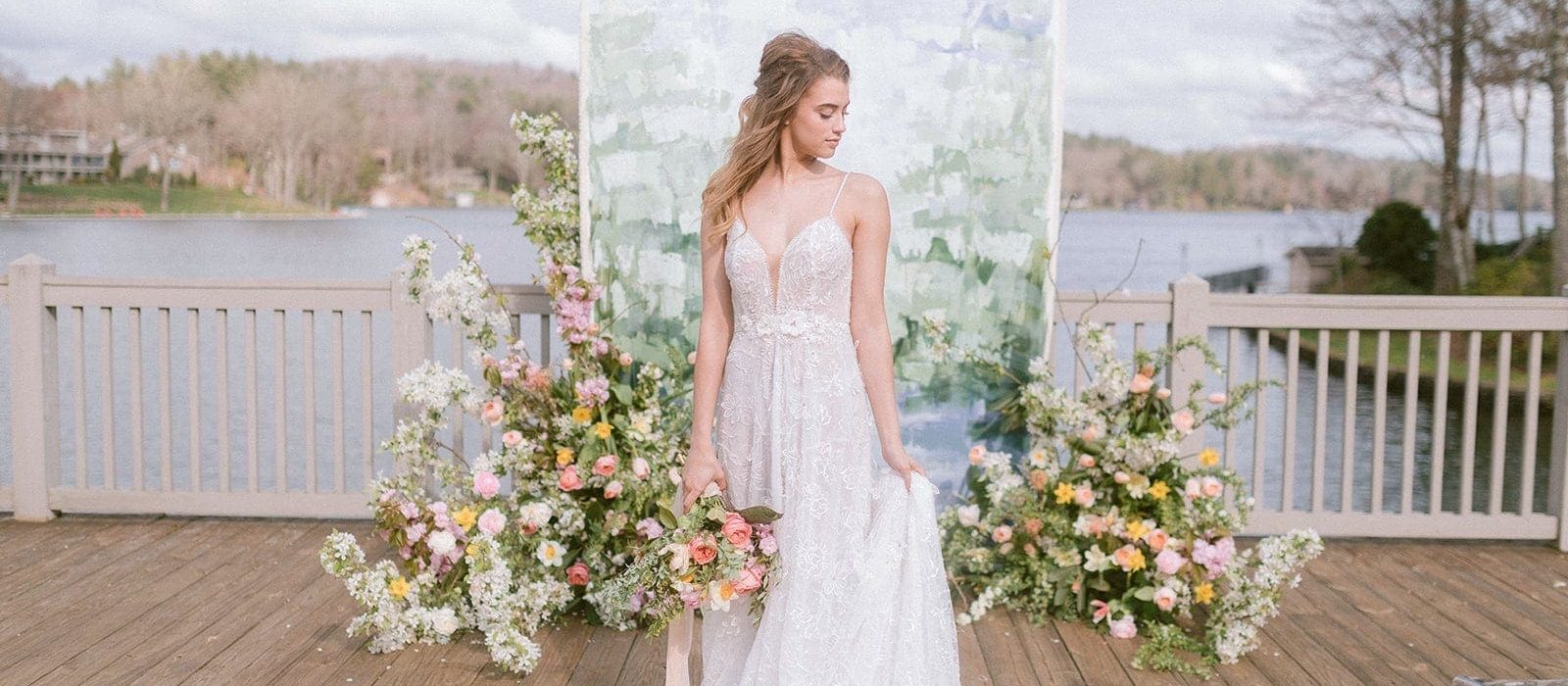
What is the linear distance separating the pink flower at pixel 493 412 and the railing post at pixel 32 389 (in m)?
A: 2.12

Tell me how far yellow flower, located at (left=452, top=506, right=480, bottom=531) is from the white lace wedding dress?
118cm

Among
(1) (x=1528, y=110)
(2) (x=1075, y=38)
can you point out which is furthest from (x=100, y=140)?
(2) (x=1075, y=38)

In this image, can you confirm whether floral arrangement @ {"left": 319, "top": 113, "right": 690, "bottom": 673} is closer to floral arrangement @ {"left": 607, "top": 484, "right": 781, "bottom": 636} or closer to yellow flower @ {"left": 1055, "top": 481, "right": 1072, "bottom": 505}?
floral arrangement @ {"left": 607, "top": 484, "right": 781, "bottom": 636}

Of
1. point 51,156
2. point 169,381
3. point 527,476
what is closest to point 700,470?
point 527,476

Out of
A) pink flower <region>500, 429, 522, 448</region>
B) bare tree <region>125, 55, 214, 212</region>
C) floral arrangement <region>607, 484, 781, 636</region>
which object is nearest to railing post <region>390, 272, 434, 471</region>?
pink flower <region>500, 429, 522, 448</region>

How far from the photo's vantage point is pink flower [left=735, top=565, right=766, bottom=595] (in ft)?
7.66

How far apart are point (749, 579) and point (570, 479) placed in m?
1.17

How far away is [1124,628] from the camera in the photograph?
3424 mm

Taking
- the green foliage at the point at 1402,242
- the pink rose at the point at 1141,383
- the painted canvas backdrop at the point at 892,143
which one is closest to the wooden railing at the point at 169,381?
the painted canvas backdrop at the point at 892,143

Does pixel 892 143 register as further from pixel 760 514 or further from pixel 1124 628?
pixel 760 514

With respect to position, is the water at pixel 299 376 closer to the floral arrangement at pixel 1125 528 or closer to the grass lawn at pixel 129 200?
the grass lawn at pixel 129 200

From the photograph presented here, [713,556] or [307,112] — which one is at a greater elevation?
[307,112]

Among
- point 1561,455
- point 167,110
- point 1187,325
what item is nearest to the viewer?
point 1187,325

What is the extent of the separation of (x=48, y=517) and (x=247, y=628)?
1.72 meters
